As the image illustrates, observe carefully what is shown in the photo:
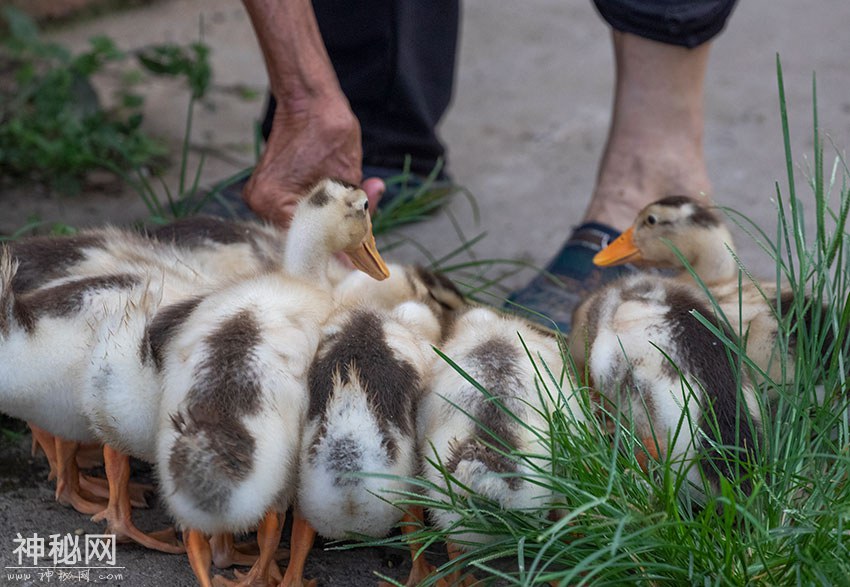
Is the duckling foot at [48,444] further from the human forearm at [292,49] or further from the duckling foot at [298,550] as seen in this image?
the human forearm at [292,49]

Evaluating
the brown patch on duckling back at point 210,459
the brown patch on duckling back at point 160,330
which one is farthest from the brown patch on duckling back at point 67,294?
the brown patch on duckling back at point 210,459

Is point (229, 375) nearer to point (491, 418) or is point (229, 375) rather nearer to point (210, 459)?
point (210, 459)

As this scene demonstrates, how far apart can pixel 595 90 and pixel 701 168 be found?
6.27 feet

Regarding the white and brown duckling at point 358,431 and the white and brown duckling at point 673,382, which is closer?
the white and brown duckling at point 358,431

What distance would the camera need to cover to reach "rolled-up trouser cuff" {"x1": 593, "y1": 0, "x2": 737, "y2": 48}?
3496 millimetres

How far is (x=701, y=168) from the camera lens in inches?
152

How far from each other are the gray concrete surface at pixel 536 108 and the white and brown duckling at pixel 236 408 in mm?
1715

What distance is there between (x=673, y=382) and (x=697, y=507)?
0.28 meters

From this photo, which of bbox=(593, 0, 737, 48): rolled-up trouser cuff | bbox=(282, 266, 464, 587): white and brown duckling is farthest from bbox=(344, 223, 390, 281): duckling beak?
bbox=(593, 0, 737, 48): rolled-up trouser cuff

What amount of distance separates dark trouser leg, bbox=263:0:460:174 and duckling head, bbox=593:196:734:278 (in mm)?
1231

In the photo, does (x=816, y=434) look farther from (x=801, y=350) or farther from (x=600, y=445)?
(x=600, y=445)

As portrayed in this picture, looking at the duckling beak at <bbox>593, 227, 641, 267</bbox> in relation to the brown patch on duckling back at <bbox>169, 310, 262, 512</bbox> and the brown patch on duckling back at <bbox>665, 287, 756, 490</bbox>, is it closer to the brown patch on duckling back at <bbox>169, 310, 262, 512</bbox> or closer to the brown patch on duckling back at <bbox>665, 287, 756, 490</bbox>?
the brown patch on duckling back at <bbox>665, 287, 756, 490</bbox>

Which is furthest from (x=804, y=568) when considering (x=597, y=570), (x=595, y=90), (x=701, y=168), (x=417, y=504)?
(x=595, y=90)

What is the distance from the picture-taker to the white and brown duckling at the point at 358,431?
2.27 m
